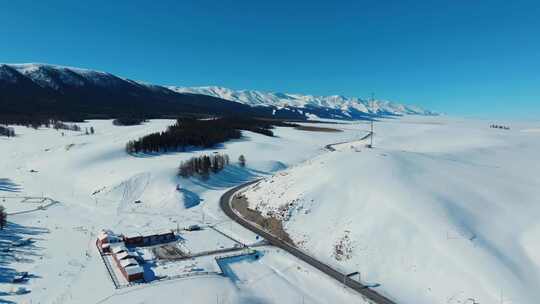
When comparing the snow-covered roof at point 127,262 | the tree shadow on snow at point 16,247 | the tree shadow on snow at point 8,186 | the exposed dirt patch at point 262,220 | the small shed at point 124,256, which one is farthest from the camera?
the tree shadow on snow at point 8,186

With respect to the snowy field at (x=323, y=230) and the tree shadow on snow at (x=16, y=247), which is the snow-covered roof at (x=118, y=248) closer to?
the snowy field at (x=323, y=230)

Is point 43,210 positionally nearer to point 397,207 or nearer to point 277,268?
point 277,268

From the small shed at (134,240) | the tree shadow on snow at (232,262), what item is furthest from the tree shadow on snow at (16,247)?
the tree shadow on snow at (232,262)

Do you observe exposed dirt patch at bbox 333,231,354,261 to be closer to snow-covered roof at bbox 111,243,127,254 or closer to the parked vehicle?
the parked vehicle

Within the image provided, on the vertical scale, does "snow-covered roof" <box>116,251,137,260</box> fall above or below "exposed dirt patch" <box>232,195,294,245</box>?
above

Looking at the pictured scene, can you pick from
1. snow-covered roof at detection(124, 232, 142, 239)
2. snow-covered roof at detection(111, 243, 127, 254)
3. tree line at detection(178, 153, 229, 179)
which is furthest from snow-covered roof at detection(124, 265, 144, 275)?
tree line at detection(178, 153, 229, 179)
